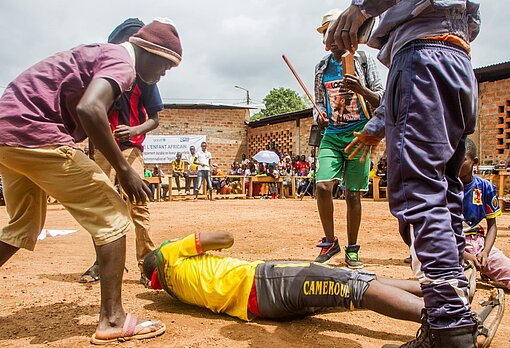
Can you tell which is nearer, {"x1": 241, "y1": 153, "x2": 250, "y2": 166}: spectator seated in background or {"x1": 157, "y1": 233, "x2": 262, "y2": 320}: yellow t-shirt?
{"x1": 157, "y1": 233, "x2": 262, "y2": 320}: yellow t-shirt

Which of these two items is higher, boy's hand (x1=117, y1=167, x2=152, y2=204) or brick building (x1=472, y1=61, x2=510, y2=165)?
brick building (x1=472, y1=61, x2=510, y2=165)

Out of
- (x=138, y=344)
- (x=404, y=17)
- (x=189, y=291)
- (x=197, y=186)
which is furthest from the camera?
(x=197, y=186)

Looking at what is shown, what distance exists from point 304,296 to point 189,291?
0.73 metres

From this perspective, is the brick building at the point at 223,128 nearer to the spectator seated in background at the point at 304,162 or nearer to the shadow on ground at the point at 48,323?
the spectator seated in background at the point at 304,162

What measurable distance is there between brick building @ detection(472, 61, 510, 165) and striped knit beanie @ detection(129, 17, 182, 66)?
11839mm

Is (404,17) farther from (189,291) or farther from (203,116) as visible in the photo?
(203,116)

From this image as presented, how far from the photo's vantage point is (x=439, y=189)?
164 centimetres

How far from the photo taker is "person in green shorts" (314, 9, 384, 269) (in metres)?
3.84

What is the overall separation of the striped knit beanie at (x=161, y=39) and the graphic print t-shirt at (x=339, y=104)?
173 cm

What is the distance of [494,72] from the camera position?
40.9 feet

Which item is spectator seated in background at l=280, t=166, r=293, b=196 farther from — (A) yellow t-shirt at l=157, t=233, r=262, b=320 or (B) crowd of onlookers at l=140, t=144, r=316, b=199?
(A) yellow t-shirt at l=157, t=233, r=262, b=320

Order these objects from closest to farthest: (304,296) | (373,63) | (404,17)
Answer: (404,17), (304,296), (373,63)

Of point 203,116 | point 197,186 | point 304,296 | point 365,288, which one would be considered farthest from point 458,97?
point 203,116

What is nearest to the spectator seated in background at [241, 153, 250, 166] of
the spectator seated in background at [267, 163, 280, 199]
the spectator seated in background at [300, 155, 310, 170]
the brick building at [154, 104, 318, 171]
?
the brick building at [154, 104, 318, 171]
